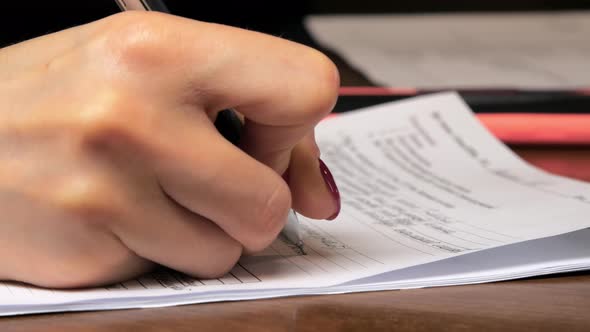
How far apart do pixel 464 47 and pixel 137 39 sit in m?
1.19

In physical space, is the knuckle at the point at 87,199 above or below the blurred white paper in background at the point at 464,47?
below

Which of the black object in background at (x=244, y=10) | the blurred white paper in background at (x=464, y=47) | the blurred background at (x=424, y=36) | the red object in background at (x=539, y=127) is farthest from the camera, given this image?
the black object in background at (x=244, y=10)

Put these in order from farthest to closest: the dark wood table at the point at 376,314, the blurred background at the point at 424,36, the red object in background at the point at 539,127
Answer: the blurred background at the point at 424,36 → the red object in background at the point at 539,127 → the dark wood table at the point at 376,314

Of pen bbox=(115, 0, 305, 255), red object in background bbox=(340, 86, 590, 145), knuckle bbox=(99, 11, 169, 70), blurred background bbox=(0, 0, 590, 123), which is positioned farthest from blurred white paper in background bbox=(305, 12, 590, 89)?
knuckle bbox=(99, 11, 169, 70)

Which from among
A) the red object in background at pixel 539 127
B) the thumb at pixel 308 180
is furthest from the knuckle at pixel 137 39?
the red object in background at pixel 539 127

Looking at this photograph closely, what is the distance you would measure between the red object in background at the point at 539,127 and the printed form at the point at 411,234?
4 centimetres

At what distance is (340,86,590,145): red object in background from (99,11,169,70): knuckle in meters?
0.48

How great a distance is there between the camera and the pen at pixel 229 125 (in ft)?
1.55

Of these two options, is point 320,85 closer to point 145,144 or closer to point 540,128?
point 145,144

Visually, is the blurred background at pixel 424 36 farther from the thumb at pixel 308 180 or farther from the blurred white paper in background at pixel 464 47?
the thumb at pixel 308 180

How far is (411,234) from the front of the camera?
56 centimetres

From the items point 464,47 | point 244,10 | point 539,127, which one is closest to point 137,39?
point 539,127

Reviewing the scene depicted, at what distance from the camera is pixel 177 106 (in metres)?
0.44

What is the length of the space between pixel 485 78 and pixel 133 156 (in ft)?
2.82
